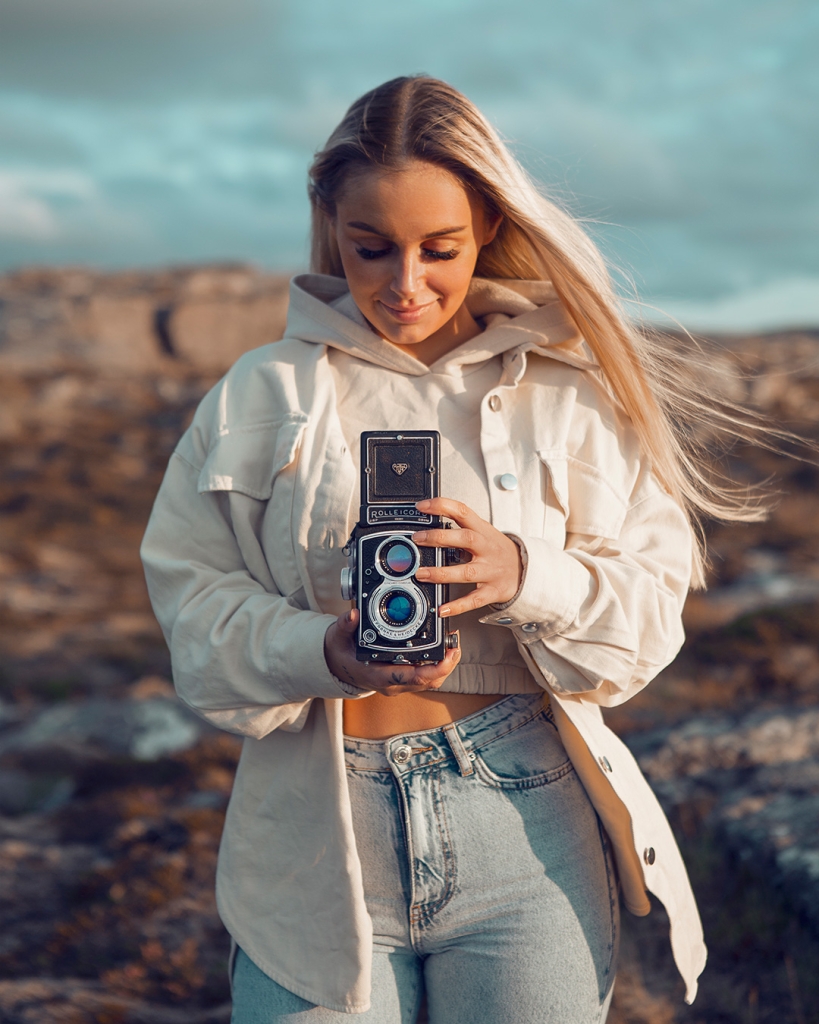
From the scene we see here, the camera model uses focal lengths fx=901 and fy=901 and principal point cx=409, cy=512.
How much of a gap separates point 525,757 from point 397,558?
23.1 inches

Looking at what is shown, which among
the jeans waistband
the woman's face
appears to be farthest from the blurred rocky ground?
the jeans waistband

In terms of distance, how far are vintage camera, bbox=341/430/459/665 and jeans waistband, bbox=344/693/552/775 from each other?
26 centimetres

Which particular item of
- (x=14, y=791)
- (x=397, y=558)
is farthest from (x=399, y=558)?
(x=14, y=791)

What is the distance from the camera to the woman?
1904 millimetres

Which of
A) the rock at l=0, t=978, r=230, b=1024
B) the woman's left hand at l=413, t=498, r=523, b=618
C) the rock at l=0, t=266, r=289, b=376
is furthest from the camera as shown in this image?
the rock at l=0, t=266, r=289, b=376

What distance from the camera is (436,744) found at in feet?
6.41

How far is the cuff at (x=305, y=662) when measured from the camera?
1.86 metres

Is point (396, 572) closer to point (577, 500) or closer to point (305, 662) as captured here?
point (305, 662)

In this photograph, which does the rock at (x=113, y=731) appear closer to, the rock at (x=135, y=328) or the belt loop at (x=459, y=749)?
the belt loop at (x=459, y=749)

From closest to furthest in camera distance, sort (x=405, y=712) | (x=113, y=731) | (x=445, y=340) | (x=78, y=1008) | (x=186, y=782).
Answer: (x=405, y=712)
(x=445, y=340)
(x=78, y=1008)
(x=186, y=782)
(x=113, y=731)

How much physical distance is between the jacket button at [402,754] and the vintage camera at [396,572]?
0.29m

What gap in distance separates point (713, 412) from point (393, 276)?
932 mm

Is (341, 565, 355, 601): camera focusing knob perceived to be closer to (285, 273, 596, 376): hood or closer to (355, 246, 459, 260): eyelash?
(285, 273, 596, 376): hood

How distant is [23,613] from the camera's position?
41.0ft
